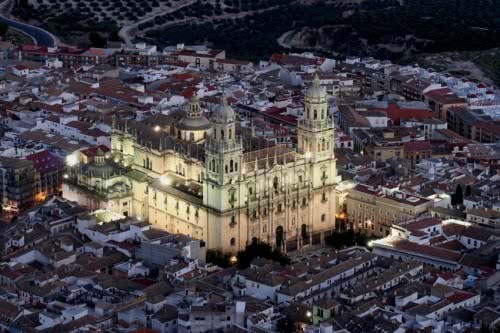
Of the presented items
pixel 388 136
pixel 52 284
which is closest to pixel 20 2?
pixel 388 136

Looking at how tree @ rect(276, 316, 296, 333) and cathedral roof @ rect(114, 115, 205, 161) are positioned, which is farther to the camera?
cathedral roof @ rect(114, 115, 205, 161)

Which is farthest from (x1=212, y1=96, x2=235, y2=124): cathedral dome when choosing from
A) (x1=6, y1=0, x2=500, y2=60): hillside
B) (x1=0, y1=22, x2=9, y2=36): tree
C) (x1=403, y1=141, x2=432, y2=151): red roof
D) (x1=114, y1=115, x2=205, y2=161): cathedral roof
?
(x1=0, y1=22, x2=9, y2=36): tree

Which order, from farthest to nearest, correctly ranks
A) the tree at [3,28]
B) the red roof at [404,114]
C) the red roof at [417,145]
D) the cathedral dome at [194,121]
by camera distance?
the tree at [3,28] < the red roof at [404,114] < the red roof at [417,145] < the cathedral dome at [194,121]

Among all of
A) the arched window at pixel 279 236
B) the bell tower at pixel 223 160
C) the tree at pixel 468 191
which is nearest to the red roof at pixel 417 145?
the tree at pixel 468 191

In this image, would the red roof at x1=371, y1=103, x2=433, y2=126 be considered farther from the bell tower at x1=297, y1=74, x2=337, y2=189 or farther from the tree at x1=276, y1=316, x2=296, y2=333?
the tree at x1=276, y1=316, x2=296, y2=333

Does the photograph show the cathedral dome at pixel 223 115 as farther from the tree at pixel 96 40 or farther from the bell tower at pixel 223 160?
the tree at pixel 96 40

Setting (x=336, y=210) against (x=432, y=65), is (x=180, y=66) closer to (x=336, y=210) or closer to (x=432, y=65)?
(x=432, y=65)
